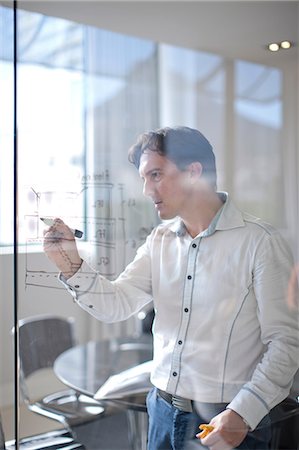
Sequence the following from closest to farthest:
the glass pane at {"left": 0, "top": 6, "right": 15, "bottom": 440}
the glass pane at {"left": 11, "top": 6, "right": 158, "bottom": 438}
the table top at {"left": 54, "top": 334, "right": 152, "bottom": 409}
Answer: the glass pane at {"left": 11, "top": 6, "right": 158, "bottom": 438} < the glass pane at {"left": 0, "top": 6, "right": 15, "bottom": 440} < the table top at {"left": 54, "top": 334, "right": 152, "bottom": 409}

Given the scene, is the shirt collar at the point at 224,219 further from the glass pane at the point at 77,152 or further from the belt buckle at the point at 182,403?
the belt buckle at the point at 182,403

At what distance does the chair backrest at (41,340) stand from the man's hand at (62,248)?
0.26m

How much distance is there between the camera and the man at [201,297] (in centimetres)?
117

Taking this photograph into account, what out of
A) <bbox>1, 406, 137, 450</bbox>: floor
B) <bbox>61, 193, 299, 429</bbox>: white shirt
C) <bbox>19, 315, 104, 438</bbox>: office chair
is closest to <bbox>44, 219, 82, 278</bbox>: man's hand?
<bbox>61, 193, 299, 429</bbox>: white shirt

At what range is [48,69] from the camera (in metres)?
1.77

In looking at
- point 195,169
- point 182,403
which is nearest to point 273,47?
point 195,169

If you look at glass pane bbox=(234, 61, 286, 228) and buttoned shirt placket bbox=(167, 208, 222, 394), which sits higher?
glass pane bbox=(234, 61, 286, 228)

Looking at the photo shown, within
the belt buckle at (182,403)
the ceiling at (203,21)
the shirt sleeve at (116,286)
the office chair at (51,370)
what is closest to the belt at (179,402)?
the belt buckle at (182,403)

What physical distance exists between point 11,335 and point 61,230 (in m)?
0.38

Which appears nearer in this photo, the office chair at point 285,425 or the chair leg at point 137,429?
the office chair at point 285,425

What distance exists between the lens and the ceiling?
1.26 metres

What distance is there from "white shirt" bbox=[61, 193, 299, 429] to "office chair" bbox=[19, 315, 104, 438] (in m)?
0.44

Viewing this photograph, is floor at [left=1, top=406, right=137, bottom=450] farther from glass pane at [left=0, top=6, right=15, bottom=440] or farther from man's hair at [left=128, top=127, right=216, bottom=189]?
man's hair at [left=128, top=127, right=216, bottom=189]

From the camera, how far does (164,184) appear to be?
1271 millimetres
